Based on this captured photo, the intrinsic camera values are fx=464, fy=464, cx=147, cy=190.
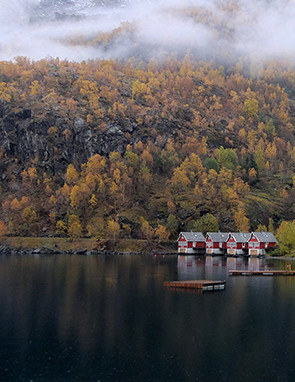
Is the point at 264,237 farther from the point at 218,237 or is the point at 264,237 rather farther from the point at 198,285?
the point at 198,285

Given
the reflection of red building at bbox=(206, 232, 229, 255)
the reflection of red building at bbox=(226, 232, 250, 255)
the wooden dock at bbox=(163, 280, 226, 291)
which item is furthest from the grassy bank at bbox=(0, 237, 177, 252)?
the wooden dock at bbox=(163, 280, 226, 291)

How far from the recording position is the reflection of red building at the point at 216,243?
166875 millimetres

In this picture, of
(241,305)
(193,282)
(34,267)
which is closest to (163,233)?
(34,267)

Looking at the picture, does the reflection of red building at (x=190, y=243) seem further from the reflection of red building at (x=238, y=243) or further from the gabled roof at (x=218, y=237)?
the reflection of red building at (x=238, y=243)

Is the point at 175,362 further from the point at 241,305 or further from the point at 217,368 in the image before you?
the point at 241,305

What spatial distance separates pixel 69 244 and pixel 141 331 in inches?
4394

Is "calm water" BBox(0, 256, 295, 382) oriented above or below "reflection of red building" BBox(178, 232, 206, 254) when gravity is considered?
below

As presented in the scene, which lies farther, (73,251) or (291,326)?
(73,251)

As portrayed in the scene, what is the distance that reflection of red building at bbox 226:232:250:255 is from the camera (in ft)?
530

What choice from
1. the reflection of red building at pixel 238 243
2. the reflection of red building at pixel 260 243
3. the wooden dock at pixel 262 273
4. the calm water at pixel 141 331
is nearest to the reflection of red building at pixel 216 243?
the reflection of red building at pixel 238 243

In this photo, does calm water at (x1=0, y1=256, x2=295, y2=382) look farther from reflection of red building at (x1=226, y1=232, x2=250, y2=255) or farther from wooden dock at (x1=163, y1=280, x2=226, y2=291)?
reflection of red building at (x1=226, y1=232, x2=250, y2=255)

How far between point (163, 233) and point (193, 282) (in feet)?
277

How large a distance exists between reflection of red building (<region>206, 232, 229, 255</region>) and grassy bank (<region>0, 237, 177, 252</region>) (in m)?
18.4

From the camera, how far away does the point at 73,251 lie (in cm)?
15850
